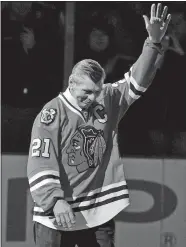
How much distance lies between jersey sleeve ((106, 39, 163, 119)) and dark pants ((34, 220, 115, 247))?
24.3 inches

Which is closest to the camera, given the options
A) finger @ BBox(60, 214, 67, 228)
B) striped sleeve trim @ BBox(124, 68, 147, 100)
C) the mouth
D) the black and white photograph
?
finger @ BBox(60, 214, 67, 228)

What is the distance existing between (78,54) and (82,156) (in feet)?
6.46

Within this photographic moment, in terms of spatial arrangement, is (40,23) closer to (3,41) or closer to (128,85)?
(3,41)

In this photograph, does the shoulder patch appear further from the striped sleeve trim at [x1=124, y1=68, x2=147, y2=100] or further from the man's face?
the striped sleeve trim at [x1=124, y1=68, x2=147, y2=100]

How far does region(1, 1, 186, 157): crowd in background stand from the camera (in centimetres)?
540

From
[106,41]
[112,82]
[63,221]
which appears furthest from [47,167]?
[106,41]

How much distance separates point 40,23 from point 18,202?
1375 mm

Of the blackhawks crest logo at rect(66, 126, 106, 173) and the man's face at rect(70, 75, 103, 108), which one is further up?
the man's face at rect(70, 75, 103, 108)

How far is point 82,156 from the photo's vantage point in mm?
3521

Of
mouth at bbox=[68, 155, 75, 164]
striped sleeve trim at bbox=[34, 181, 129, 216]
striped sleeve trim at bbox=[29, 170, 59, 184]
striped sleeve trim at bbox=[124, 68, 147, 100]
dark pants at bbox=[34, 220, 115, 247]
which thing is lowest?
dark pants at bbox=[34, 220, 115, 247]

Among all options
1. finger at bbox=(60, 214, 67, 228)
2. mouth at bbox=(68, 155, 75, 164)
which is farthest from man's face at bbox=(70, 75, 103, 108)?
finger at bbox=(60, 214, 67, 228)

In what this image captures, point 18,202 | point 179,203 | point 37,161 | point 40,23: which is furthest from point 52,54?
point 37,161

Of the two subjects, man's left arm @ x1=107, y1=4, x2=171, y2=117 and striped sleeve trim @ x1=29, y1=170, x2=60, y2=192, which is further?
man's left arm @ x1=107, y1=4, x2=171, y2=117

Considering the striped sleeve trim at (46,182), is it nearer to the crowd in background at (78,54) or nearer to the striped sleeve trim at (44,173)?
the striped sleeve trim at (44,173)
